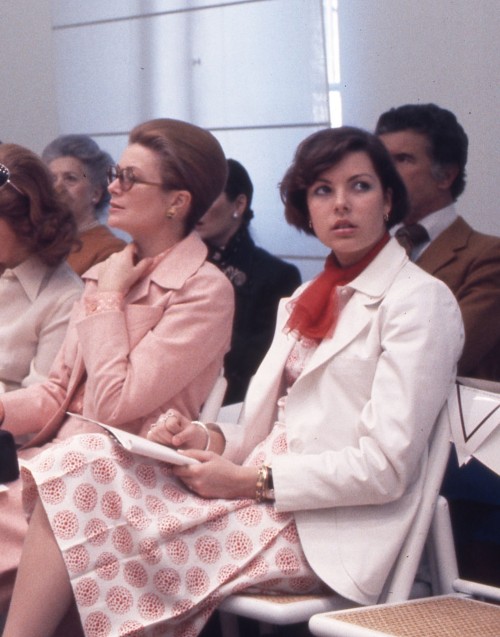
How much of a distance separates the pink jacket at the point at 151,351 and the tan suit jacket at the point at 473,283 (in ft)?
2.35

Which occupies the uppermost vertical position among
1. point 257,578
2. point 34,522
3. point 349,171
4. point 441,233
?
point 349,171

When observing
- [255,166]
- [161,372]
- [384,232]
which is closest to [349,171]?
[384,232]

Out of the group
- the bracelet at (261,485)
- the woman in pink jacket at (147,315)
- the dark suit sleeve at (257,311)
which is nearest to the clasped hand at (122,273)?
the woman in pink jacket at (147,315)

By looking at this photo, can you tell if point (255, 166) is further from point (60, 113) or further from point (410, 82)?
point (60, 113)

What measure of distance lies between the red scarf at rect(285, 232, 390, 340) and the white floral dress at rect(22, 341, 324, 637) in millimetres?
419

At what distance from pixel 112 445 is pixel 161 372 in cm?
44

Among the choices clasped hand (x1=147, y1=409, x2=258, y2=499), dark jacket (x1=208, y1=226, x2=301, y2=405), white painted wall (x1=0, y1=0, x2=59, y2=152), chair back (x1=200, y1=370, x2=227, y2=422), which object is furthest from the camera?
white painted wall (x1=0, y1=0, x2=59, y2=152)

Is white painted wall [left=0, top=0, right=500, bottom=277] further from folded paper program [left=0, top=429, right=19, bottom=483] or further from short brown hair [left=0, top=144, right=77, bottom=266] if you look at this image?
folded paper program [left=0, top=429, right=19, bottom=483]

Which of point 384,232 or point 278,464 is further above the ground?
point 384,232

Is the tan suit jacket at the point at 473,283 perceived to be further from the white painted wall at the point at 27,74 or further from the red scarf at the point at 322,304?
the white painted wall at the point at 27,74

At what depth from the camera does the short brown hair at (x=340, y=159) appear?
2408 millimetres

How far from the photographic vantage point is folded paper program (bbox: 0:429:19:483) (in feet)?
4.76

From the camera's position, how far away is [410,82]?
4098mm

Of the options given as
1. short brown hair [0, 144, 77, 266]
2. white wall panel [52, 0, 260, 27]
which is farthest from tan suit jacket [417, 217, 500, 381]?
white wall panel [52, 0, 260, 27]
